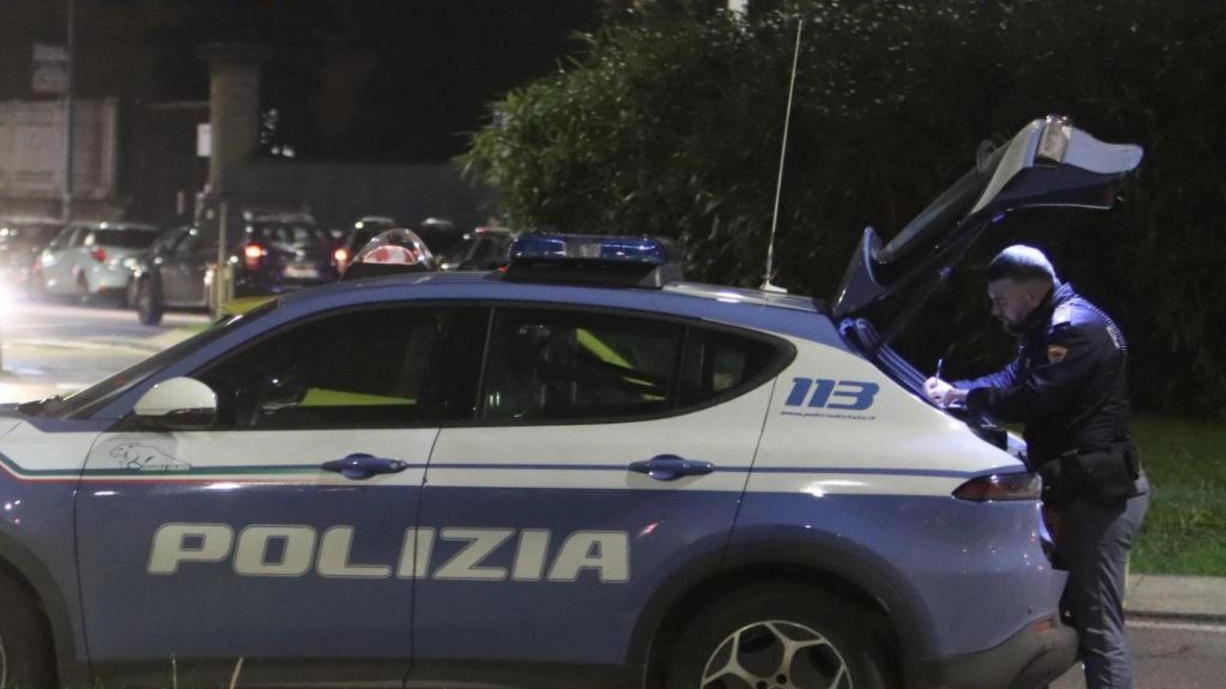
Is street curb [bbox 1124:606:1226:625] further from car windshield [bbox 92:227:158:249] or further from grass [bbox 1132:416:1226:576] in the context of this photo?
car windshield [bbox 92:227:158:249]

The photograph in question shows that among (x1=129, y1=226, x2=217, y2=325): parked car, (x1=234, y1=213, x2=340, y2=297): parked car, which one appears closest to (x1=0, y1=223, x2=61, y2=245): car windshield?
(x1=129, y1=226, x2=217, y2=325): parked car

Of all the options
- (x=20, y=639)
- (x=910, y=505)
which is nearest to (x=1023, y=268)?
(x=910, y=505)

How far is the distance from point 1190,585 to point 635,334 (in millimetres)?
4473

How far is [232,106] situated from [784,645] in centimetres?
4007

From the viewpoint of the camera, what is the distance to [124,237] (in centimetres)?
3191

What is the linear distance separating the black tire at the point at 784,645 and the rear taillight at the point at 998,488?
0.46 metres

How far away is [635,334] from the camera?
17.4 ft

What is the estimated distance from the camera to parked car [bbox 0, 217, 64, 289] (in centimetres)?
3505

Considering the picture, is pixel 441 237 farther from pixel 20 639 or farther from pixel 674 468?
pixel 674 468

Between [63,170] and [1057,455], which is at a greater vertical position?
[1057,455]

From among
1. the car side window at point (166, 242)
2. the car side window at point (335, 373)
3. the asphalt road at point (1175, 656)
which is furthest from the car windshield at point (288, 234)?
the car side window at point (335, 373)

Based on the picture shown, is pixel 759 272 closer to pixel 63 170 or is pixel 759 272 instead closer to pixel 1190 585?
pixel 1190 585

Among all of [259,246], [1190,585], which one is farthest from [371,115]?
[1190,585]

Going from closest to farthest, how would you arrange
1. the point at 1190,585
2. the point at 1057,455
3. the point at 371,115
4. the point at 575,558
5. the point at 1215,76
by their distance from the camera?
the point at 575,558 → the point at 1057,455 → the point at 1190,585 → the point at 1215,76 → the point at 371,115
